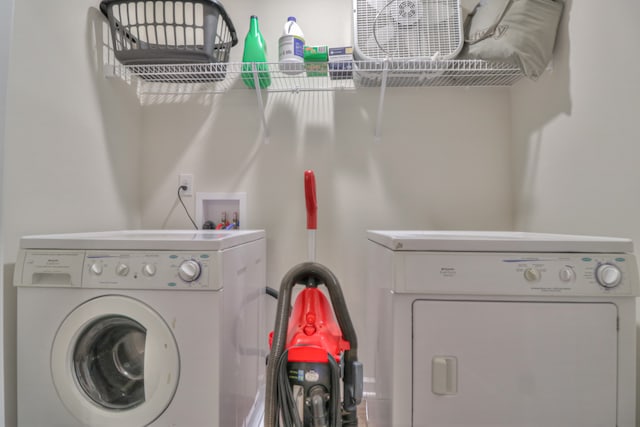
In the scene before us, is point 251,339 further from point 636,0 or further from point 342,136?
point 636,0

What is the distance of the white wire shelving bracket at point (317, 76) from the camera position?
56.7 inches

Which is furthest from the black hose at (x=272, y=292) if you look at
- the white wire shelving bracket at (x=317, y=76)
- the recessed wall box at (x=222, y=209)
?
the white wire shelving bracket at (x=317, y=76)

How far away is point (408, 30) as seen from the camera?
4.78 feet

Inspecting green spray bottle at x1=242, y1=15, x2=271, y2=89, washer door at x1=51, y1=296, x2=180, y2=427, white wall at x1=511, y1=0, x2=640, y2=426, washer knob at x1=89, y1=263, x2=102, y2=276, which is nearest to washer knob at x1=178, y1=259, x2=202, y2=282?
washer door at x1=51, y1=296, x2=180, y2=427

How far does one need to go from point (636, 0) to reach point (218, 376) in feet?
5.70

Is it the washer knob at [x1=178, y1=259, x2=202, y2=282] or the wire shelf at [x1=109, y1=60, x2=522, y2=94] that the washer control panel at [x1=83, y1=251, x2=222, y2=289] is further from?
the wire shelf at [x1=109, y1=60, x2=522, y2=94]

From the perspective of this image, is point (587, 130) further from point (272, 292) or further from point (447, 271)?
point (272, 292)

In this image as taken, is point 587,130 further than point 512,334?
Yes

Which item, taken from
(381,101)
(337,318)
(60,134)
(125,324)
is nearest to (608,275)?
(337,318)

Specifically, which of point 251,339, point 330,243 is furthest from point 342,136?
point 251,339

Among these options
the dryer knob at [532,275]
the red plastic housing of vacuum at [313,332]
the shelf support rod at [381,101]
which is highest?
the shelf support rod at [381,101]

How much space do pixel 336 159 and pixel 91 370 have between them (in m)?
1.38

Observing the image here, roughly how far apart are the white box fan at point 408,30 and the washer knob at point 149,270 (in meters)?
1.25

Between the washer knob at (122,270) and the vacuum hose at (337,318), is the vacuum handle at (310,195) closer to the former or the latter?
→ the vacuum hose at (337,318)
